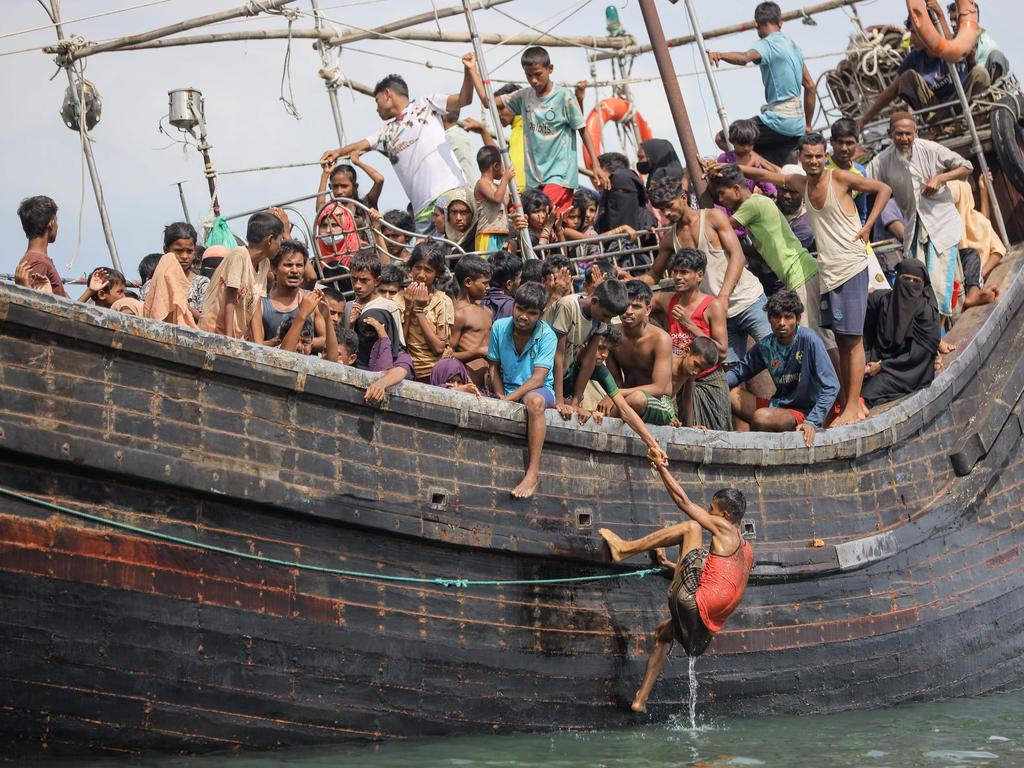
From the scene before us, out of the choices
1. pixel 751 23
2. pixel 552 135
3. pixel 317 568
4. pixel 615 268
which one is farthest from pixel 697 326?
pixel 751 23

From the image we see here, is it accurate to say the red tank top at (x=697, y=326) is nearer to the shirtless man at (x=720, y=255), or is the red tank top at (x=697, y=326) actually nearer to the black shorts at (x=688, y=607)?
the shirtless man at (x=720, y=255)

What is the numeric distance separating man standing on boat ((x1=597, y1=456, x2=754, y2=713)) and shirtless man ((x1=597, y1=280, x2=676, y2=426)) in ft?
1.61

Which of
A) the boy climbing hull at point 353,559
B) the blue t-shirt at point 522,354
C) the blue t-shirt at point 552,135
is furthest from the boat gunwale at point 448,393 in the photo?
the blue t-shirt at point 552,135

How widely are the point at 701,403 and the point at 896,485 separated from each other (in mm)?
1596

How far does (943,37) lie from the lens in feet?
42.5

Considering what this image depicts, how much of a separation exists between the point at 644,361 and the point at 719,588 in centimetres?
174

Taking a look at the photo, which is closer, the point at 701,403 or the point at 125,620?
the point at 125,620

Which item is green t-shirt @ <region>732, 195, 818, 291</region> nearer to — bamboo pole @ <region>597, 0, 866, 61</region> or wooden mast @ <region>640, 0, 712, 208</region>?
wooden mast @ <region>640, 0, 712, 208</region>

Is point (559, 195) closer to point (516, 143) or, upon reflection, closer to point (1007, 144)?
point (516, 143)

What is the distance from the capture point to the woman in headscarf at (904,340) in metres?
10.9

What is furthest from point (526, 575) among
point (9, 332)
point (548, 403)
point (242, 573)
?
point (9, 332)

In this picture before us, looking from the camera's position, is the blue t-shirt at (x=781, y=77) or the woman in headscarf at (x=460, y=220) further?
the blue t-shirt at (x=781, y=77)

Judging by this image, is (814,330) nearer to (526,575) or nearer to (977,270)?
(977,270)

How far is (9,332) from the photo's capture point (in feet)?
22.6
